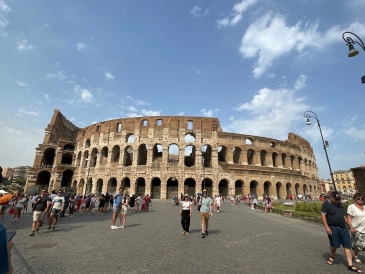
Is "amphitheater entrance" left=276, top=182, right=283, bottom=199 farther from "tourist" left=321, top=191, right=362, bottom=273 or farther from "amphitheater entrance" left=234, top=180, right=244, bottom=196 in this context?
"tourist" left=321, top=191, right=362, bottom=273

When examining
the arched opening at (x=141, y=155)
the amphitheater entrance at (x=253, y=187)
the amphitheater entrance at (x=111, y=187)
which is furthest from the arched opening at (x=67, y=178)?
the amphitheater entrance at (x=253, y=187)

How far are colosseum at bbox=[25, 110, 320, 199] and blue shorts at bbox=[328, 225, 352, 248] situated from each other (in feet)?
83.6

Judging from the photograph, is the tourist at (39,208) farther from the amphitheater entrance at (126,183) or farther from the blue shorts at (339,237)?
the amphitheater entrance at (126,183)

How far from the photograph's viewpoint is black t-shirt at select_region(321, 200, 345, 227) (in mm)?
4492

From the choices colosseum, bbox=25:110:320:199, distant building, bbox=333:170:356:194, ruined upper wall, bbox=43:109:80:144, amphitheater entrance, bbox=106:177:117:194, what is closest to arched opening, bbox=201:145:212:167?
colosseum, bbox=25:110:320:199

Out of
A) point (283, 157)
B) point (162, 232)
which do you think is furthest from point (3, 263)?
point (283, 157)

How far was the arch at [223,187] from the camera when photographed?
30870mm

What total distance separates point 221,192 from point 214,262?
90.5ft

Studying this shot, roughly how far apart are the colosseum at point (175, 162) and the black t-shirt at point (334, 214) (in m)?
25.4

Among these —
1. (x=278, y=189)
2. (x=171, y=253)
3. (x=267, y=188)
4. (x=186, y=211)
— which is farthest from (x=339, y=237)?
(x=278, y=189)

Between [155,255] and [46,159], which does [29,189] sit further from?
[155,255]

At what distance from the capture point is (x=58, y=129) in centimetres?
4341

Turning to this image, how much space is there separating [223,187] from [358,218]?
27780 millimetres

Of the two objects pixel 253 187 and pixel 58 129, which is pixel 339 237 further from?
pixel 58 129
